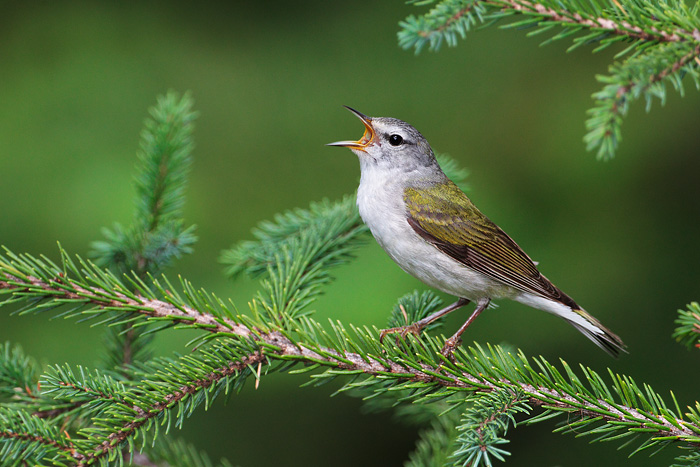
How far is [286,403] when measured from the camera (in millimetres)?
5062

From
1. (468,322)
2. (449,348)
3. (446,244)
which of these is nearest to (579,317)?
(468,322)

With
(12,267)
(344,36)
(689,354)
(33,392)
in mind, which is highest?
(344,36)

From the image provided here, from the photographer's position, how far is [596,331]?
3.41 metres

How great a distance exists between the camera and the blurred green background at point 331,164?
4648 mm

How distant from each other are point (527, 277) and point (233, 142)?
3.09 m

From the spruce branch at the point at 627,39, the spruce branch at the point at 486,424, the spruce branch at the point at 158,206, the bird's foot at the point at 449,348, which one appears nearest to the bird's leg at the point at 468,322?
the bird's foot at the point at 449,348

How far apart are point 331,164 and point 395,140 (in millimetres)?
1681

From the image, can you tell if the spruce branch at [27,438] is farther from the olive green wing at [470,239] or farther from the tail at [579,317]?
the tail at [579,317]

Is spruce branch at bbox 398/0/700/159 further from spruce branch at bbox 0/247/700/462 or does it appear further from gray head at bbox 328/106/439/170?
gray head at bbox 328/106/439/170

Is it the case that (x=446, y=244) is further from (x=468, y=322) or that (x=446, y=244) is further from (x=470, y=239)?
(x=468, y=322)

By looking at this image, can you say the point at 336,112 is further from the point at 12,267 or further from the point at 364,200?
the point at 12,267

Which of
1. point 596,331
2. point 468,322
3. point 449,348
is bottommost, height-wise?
point 596,331

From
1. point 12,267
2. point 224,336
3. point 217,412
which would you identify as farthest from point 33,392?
point 217,412

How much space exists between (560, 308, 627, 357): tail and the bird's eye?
139 cm
